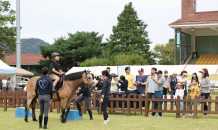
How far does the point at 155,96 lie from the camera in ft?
38.0

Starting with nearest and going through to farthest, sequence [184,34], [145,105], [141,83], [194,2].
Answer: [145,105]
[141,83]
[184,34]
[194,2]

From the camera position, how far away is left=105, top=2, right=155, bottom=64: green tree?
48.5 meters

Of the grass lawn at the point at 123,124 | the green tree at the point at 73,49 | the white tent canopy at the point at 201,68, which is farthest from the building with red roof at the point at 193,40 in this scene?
the grass lawn at the point at 123,124

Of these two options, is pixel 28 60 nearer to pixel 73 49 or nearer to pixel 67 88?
pixel 73 49

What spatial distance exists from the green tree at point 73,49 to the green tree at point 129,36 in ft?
11.1

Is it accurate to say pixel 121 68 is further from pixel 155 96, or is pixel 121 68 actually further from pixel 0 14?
pixel 0 14

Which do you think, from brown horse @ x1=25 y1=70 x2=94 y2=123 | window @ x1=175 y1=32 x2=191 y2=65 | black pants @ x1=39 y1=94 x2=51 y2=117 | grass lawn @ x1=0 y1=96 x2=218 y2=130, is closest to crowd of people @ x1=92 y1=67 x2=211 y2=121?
grass lawn @ x1=0 y1=96 x2=218 y2=130

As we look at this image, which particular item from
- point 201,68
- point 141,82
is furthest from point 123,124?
point 201,68

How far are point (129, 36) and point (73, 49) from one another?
32.2 ft

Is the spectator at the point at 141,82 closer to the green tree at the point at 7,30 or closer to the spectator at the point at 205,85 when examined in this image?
the spectator at the point at 205,85

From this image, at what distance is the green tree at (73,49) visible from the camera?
4828 centimetres

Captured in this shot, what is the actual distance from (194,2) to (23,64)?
33862mm

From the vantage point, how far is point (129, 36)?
4831 cm

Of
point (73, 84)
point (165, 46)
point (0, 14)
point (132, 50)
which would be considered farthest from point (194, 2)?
point (73, 84)
